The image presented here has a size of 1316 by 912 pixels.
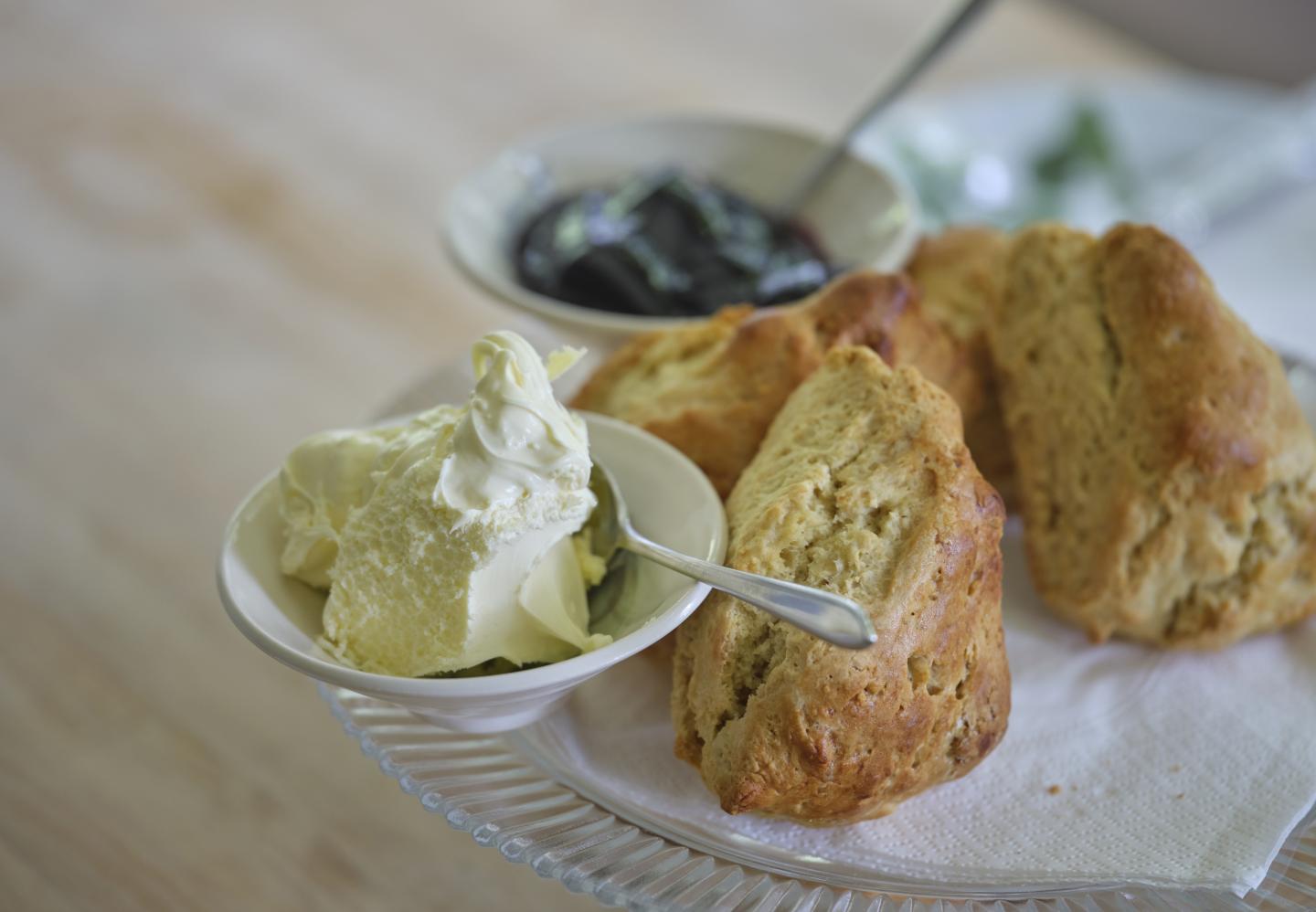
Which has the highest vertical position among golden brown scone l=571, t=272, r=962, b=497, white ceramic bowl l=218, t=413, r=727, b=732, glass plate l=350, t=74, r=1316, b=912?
golden brown scone l=571, t=272, r=962, b=497

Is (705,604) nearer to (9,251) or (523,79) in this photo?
(9,251)

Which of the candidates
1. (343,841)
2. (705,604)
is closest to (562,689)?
Answer: (705,604)

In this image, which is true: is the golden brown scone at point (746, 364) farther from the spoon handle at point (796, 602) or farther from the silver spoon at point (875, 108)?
the silver spoon at point (875, 108)

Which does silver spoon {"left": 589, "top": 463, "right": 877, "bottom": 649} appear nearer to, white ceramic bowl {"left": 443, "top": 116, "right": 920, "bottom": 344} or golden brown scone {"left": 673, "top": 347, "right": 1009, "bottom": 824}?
golden brown scone {"left": 673, "top": 347, "right": 1009, "bottom": 824}

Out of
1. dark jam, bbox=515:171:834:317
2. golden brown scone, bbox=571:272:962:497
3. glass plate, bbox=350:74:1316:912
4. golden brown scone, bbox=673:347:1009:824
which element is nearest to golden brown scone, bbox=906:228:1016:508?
golden brown scone, bbox=571:272:962:497

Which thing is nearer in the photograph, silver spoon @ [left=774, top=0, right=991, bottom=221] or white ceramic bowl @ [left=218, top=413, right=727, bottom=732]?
white ceramic bowl @ [left=218, top=413, right=727, bottom=732]

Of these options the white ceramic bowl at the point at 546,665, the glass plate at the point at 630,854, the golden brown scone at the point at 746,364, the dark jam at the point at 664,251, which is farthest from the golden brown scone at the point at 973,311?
the glass plate at the point at 630,854

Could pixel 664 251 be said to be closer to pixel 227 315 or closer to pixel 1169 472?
pixel 1169 472
